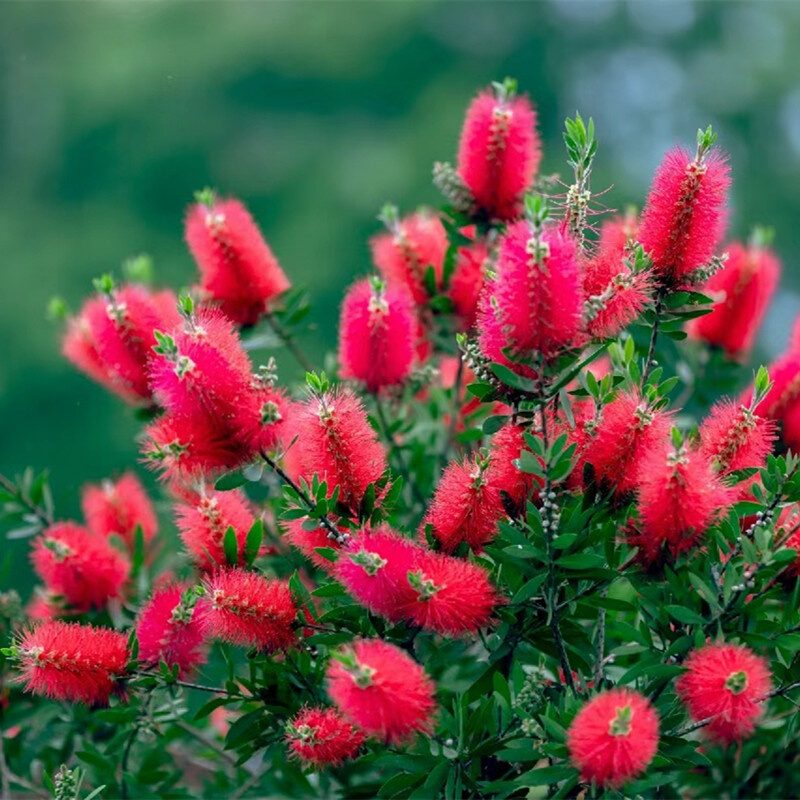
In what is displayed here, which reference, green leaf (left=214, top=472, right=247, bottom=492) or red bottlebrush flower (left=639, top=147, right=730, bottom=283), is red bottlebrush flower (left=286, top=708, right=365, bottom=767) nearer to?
green leaf (left=214, top=472, right=247, bottom=492)

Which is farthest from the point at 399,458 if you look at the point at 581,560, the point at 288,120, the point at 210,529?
the point at 288,120

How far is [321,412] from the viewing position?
105 centimetres

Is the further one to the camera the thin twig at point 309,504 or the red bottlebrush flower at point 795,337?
the red bottlebrush flower at point 795,337

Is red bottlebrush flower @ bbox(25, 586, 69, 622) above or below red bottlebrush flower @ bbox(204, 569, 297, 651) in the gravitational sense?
below

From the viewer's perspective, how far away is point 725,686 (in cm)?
96

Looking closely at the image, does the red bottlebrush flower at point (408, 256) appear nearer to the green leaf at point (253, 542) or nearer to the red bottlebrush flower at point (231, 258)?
the red bottlebrush flower at point (231, 258)

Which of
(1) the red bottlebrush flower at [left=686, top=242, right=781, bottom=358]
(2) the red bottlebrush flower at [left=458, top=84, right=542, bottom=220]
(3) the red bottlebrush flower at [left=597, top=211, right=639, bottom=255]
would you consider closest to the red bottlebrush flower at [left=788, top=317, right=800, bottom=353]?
(1) the red bottlebrush flower at [left=686, top=242, right=781, bottom=358]

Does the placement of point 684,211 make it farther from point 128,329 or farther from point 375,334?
point 128,329

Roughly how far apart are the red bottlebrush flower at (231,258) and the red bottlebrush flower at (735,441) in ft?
2.06

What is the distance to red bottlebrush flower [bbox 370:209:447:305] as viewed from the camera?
1548mm

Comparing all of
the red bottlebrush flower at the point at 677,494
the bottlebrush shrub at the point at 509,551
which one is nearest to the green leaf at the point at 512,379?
the bottlebrush shrub at the point at 509,551

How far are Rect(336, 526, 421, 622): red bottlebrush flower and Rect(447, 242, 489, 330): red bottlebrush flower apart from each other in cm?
55

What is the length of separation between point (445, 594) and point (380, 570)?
0.20 ft

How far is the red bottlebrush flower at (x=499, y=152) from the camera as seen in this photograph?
138cm
